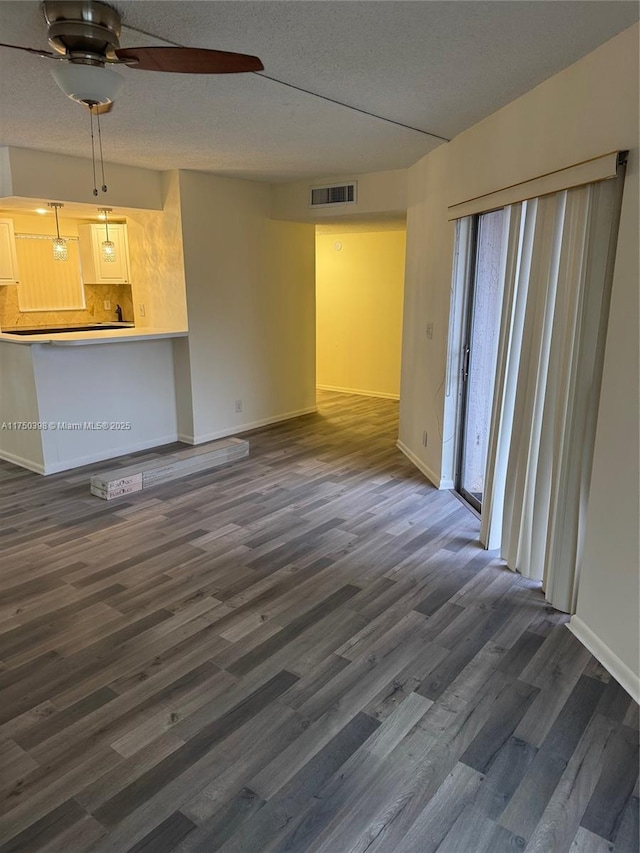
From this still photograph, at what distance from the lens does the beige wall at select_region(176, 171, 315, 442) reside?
530 cm

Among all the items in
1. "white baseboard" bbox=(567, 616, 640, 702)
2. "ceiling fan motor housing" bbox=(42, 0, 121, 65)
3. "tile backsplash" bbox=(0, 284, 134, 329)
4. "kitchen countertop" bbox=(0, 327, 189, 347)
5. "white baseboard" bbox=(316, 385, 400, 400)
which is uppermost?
"ceiling fan motor housing" bbox=(42, 0, 121, 65)

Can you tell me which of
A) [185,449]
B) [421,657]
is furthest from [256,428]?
[421,657]

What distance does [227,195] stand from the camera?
5410mm

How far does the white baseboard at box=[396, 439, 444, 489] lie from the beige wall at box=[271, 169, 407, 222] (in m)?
2.19

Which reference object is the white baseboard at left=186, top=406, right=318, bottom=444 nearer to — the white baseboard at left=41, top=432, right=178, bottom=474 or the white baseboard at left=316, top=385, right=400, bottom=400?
the white baseboard at left=41, top=432, right=178, bottom=474

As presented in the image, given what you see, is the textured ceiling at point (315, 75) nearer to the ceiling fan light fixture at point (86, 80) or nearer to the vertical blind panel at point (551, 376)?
the ceiling fan light fixture at point (86, 80)

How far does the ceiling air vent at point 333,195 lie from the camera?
523 cm

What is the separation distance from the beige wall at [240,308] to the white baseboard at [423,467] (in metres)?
1.73

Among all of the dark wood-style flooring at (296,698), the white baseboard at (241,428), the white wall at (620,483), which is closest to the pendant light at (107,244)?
the white baseboard at (241,428)

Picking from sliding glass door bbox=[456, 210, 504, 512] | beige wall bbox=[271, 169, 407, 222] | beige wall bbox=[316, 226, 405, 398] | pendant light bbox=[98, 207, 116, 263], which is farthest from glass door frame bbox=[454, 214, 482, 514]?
beige wall bbox=[316, 226, 405, 398]

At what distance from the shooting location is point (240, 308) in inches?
227

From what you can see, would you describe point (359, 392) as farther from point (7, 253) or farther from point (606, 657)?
point (606, 657)

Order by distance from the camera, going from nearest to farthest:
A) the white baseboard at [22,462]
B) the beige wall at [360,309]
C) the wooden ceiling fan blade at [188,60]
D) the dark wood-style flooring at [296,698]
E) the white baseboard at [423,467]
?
the dark wood-style flooring at [296,698] → the wooden ceiling fan blade at [188,60] → the white baseboard at [423,467] → the white baseboard at [22,462] → the beige wall at [360,309]

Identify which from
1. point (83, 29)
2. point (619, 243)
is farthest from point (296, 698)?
point (83, 29)
